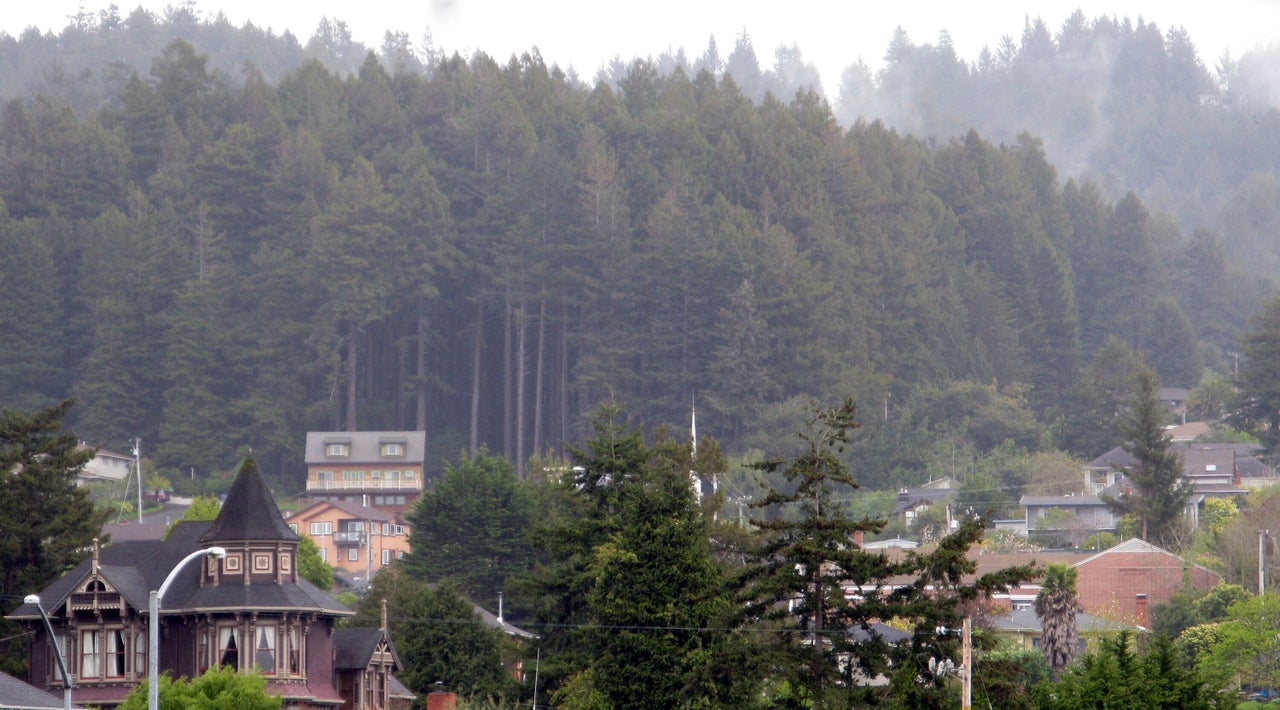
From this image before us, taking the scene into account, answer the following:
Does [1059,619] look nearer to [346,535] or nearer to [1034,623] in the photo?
[1034,623]

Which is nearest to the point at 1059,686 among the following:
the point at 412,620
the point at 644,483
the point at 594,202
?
the point at 644,483

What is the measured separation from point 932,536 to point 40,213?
7975cm

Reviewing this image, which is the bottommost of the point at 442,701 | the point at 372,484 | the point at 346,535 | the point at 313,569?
the point at 442,701

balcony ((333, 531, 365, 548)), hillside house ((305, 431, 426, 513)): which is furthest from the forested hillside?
balcony ((333, 531, 365, 548))

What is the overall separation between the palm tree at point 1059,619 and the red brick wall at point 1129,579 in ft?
53.5

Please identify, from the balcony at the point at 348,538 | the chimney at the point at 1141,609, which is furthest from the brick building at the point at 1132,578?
the balcony at the point at 348,538

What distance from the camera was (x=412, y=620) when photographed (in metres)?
71.1

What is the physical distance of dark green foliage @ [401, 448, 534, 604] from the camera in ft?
315

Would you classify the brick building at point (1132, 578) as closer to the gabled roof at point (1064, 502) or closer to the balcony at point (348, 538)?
the gabled roof at point (1064, 502)

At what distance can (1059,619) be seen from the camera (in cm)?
8319

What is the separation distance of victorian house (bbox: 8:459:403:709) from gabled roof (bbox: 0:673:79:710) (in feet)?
28.1

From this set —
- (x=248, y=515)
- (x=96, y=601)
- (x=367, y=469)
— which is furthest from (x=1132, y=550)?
(x=96, y=601)

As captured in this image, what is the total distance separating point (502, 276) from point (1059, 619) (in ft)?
263

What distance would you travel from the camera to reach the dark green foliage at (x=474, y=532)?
9606 cm
